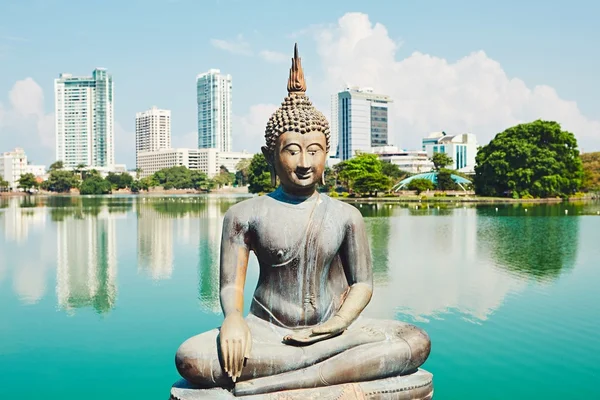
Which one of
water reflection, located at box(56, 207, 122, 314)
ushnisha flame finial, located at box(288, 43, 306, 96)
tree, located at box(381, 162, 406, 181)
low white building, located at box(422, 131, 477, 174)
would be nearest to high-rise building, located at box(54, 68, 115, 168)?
low white building, located at box(422, 131, 477, 174)

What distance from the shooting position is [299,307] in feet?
15.0

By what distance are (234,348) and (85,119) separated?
134803 millimetres

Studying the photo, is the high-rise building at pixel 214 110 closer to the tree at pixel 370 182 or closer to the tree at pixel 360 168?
the tree at pixel 360 168

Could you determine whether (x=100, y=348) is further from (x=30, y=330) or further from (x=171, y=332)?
(x=30, y=330)

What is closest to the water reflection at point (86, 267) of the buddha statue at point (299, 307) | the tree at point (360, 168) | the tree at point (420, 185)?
the buddha statue at point (299, 307)

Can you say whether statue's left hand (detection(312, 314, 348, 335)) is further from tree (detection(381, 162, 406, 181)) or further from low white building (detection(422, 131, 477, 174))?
low white building (detection(422, 131, 477, 174))

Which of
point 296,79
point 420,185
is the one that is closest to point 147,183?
point 420,185

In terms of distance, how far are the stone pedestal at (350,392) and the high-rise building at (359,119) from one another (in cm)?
10616

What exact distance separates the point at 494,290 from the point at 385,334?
7.61 m

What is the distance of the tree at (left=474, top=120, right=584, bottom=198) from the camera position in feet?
151

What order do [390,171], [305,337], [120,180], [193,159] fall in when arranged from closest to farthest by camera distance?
[305,337]
[390,171]
[120,180]
[193,159]

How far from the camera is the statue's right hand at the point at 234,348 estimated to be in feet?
13.4

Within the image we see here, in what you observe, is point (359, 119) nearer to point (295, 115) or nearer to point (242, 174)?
point (242, 174)

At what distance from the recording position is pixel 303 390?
4195 mm
